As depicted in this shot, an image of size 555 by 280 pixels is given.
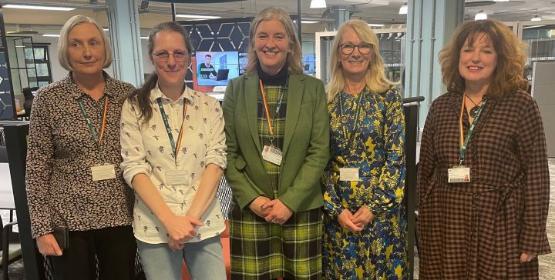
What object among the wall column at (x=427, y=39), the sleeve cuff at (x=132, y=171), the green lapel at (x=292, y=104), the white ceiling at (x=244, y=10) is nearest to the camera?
the sleeve cuff at (x=132, y=171)

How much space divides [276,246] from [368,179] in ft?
1.43

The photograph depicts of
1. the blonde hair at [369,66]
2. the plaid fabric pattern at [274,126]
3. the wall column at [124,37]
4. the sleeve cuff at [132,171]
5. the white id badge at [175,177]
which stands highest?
the wall column at [124,37]

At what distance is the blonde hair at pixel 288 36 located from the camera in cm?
163

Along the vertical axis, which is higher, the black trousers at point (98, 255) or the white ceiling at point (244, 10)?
the white ceiling at point (244, 10)

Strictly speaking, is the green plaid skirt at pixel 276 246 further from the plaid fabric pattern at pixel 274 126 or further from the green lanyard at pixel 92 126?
the green lanyard at pixel 92 126

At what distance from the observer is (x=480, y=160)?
1.62 m

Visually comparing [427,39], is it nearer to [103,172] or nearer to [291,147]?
[291,147]

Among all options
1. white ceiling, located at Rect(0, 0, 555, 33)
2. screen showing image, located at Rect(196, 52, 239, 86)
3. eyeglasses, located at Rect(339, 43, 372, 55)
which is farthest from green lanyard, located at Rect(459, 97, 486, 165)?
white ceiling, located at Rect(0, 0, 555, 33)

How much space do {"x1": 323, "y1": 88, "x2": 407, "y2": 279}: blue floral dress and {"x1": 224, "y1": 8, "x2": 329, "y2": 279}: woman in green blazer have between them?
0.24ft

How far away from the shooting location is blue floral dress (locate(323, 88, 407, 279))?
1656 mm

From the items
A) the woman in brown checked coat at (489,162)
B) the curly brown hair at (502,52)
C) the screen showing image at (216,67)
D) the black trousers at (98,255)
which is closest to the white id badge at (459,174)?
the woman in brown checked coat at (489,162)

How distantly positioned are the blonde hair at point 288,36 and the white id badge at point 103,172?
2.05 ft

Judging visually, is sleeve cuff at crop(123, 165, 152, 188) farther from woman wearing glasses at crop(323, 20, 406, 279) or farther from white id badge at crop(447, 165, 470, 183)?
white id badge at crop(447, 165, 470, 183)

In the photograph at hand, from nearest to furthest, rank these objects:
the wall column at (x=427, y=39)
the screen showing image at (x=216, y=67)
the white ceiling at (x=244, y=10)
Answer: the screen showing image at (x=216, y=67)
the wall column at (x=427, y=39)
the white ceiling at (x=244, y=10)
